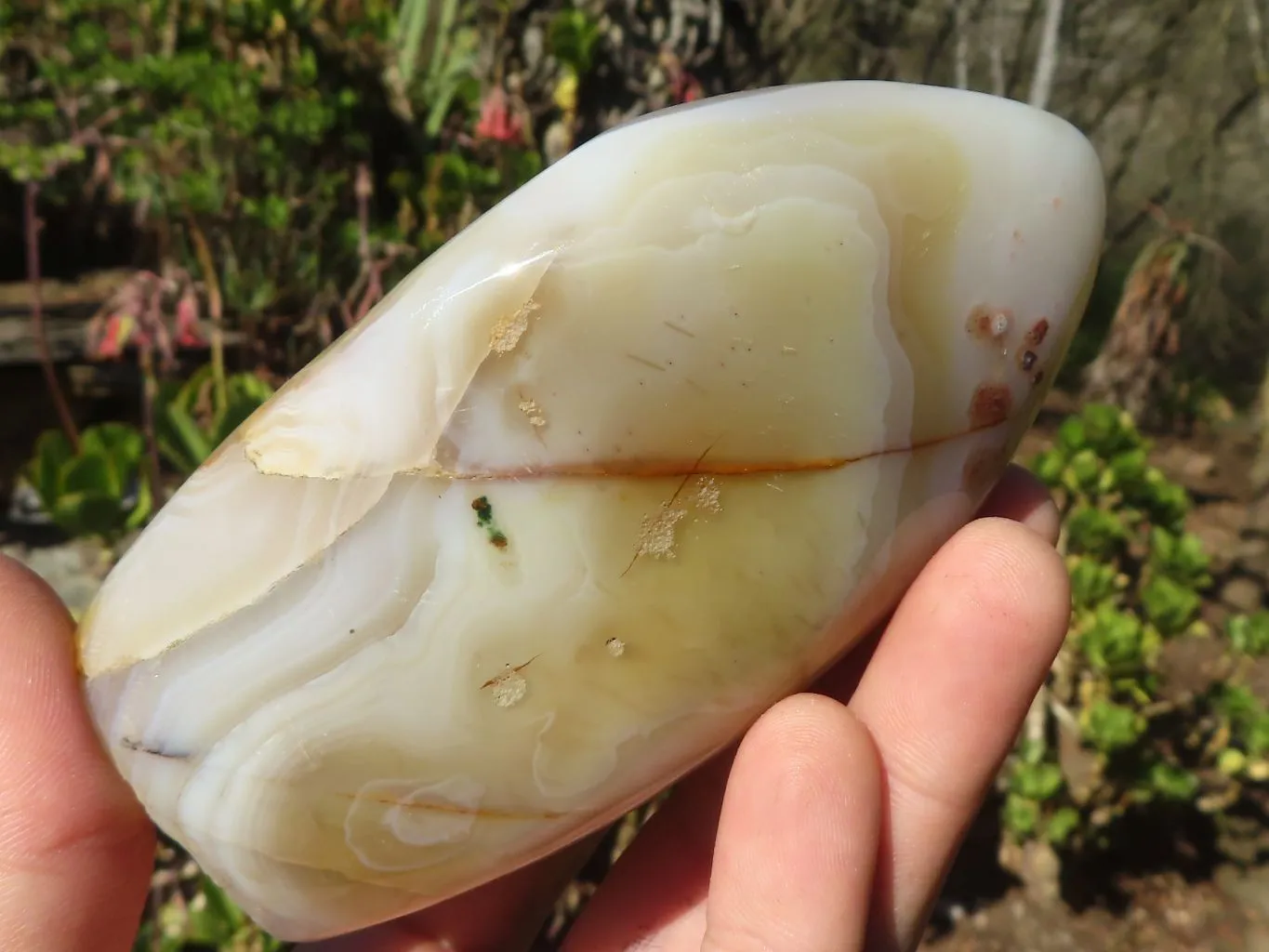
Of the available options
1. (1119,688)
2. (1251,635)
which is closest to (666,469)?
(1119,688)

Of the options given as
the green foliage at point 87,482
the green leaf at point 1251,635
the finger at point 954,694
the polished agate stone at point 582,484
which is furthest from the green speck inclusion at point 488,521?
the green leaf at point 1251,635

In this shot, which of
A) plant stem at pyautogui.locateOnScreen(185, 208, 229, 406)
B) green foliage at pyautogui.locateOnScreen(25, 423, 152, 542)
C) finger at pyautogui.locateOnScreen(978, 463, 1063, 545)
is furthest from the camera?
plant stem at pyautogui.locateOnScreen(185, 208, 229, 406)

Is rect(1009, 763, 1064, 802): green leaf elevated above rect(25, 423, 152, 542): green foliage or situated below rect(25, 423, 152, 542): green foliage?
below

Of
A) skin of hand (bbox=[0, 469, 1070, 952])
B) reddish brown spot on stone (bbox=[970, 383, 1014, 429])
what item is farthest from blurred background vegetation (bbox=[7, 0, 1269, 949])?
reddish brown spot on stone (bbox=[970, 383, 1014, 429])

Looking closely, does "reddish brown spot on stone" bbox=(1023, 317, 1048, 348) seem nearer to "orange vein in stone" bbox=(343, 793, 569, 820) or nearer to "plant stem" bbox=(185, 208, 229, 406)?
"orange vein in stone" bbox=(343, 793, 569, 820)

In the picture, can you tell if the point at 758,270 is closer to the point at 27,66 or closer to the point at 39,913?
the point at 39,913

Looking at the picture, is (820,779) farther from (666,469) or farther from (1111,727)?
(1111,727)
